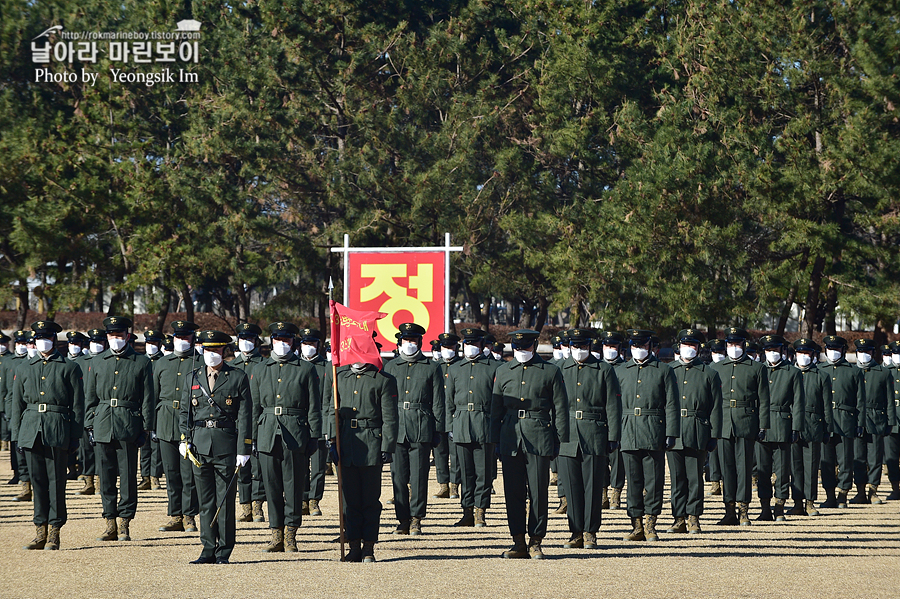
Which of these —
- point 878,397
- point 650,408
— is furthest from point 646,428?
point 878,397

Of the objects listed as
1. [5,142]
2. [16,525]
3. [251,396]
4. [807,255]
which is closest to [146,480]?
[16,525]

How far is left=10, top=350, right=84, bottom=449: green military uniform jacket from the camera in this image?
10.6 metres

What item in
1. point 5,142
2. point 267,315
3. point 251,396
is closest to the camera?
point 251,396

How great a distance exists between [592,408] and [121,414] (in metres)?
4.65

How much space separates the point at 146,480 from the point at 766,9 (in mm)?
19056

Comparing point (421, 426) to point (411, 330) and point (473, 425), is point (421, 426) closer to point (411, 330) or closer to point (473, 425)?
point (473, 425)

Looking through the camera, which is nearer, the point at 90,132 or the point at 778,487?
the point at 778,487

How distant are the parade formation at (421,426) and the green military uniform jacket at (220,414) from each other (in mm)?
17

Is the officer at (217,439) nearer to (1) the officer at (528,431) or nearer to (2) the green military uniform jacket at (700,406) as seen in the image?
(1) the officer at (528,431)

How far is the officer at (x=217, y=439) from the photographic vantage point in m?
9.87

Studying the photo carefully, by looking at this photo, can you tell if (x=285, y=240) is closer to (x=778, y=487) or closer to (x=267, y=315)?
(x=267, y=315)

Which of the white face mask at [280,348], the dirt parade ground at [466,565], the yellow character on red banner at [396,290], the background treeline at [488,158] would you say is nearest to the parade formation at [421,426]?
the white face mask at [280,348]

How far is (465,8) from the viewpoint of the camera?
117 feet

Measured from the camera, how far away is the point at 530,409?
1020cm
